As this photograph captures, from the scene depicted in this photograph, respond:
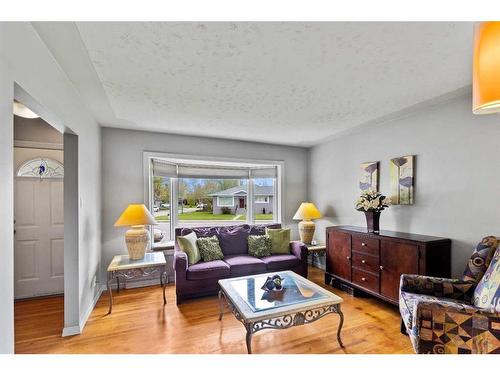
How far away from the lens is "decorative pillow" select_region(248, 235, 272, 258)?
11.7 ft

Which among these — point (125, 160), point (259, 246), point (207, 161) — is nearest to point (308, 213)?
point (259, 246)

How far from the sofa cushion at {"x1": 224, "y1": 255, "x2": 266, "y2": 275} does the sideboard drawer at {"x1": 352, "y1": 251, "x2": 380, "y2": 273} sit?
47.4 inches

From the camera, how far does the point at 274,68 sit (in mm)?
1865

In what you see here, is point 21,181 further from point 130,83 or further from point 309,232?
point 309,232

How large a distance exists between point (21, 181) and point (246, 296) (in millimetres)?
3175

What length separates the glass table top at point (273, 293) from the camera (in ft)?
6.52

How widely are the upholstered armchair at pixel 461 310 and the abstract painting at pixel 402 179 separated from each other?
3.06 ft

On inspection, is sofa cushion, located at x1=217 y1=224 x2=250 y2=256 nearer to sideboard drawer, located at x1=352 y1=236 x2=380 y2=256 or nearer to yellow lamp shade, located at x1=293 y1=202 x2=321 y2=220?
yellow lamp shade, located at x1=293 y1=202 x2=321 y2=220

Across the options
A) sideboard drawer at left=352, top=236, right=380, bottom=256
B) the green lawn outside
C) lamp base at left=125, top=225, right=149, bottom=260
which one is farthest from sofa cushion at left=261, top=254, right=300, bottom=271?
lamp base at left=125, top=225, right=149, bottom=260

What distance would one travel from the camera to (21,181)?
2986 mm

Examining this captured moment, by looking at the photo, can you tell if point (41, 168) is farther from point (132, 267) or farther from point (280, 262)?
point (280, 262)

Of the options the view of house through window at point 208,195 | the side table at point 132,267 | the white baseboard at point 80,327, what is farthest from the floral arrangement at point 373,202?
the white baseboard at point 80,327

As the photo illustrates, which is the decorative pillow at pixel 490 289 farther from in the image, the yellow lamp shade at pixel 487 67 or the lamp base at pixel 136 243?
the lamp base at pixel 136 243
